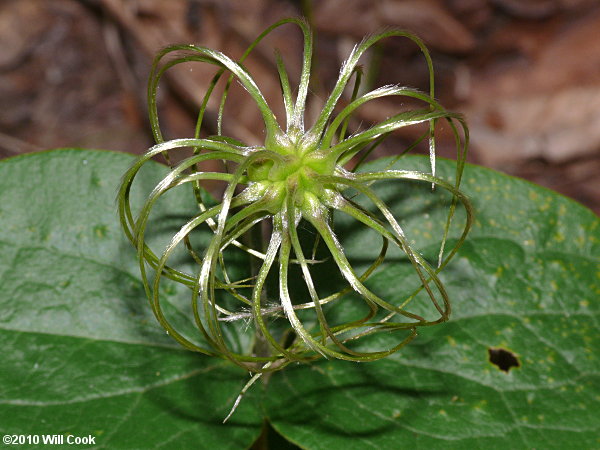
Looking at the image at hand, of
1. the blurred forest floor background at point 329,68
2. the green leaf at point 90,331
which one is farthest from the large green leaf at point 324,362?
the blurred forest floor background at point 329,68

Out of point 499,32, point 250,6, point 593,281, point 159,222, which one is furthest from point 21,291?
point 499,32

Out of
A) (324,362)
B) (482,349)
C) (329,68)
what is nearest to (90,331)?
(324,362)

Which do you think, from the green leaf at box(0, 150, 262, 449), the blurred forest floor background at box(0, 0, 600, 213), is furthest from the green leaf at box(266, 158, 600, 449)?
the blurred forest floor background at box(0, 0, 600, 213)

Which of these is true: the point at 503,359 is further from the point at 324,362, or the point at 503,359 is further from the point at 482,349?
the point at 324,362

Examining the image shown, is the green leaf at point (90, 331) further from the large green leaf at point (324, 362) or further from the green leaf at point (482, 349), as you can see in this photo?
the green leaf at point (482, 349)

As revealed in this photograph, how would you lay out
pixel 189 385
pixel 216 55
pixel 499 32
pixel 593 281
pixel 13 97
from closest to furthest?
pixel 216 55 → pixel 189 385 → pixel 593 281 → pixel 13 97 → pixel 499 32

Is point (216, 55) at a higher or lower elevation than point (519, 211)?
higher

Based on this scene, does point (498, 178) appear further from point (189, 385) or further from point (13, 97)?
point (13, 97)
